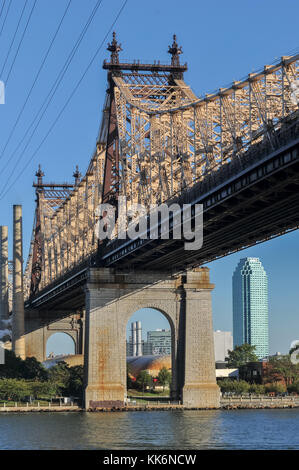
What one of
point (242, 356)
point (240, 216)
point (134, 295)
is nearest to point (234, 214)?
point (240, 216)

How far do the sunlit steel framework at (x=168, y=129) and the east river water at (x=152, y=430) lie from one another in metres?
16.0

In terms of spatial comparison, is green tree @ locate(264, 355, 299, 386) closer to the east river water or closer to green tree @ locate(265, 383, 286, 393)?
green tree @ locate(265, 383, 286, 393)

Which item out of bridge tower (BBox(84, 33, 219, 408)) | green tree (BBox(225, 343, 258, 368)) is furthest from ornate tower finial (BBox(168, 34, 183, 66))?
green tree (BBox(225, 343, 258, 368))

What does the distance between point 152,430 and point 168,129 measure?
81.9 ft

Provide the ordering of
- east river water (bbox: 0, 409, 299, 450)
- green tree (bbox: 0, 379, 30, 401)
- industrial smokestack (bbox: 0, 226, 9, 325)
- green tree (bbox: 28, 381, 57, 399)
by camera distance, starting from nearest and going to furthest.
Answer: east river water (bbox: 0, 409, 299, 450)
green tree (bbox: 0, 379, 30, 401)
green tree (bbox: 28, 381, 57, 399)
industrial smokestack (bbox: 0, 226, 9, 325)

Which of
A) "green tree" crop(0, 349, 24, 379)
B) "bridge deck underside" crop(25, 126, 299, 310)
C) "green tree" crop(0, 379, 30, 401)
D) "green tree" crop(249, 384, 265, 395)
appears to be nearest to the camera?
"bridge deck underside" crop(25, 126, 299, 310)

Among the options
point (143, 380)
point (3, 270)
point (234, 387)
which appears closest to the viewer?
point (234, 387)

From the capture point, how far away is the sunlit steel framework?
2228 inches

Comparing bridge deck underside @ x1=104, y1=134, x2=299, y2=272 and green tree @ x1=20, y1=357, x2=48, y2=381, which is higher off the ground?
bridge deck underside @ x1=104, y1=134, x2=299, y2=272

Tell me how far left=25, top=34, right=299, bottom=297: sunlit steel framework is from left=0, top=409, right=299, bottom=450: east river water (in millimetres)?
15959

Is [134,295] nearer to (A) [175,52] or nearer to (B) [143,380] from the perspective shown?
(A) [175,52]

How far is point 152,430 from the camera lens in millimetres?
63906

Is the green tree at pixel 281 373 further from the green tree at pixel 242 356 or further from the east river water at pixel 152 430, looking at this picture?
the green tree at pixel 242 356
